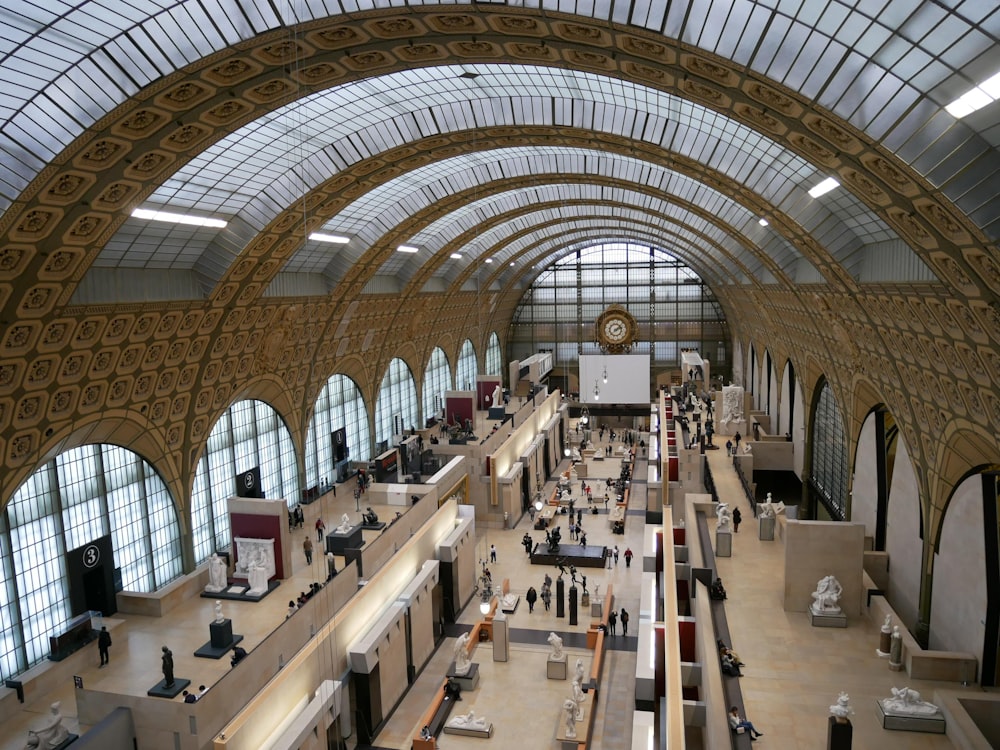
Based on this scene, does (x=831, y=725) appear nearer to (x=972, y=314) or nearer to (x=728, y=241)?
(x=972, y=314)

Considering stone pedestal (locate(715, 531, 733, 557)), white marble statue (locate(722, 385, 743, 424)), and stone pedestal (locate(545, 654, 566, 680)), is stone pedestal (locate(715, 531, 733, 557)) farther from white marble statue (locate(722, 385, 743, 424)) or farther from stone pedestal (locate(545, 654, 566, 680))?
white marble statue (locate(722, 385, 743, 424))

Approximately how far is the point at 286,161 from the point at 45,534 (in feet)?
42.9

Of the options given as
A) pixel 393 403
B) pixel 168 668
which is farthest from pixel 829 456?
pixel 168 668

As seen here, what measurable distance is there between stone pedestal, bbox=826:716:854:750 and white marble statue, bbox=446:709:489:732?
29.7 ft

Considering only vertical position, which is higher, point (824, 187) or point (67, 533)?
point (824, 187)

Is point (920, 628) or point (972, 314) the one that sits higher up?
point (972, 314)

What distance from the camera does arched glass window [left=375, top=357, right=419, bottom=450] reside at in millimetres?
45344

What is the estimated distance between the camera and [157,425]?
25250 mm

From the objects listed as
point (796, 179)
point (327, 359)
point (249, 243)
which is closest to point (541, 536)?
point (327, 359)

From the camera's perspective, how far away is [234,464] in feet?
101

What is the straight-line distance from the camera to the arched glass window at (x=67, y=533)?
782 inches

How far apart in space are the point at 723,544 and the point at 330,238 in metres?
18.9

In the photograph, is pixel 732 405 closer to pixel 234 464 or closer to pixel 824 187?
pixel 824 187

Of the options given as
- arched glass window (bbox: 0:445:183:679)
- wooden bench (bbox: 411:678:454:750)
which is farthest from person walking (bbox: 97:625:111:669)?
wooden bench (bbox: 411:678:454:750)
